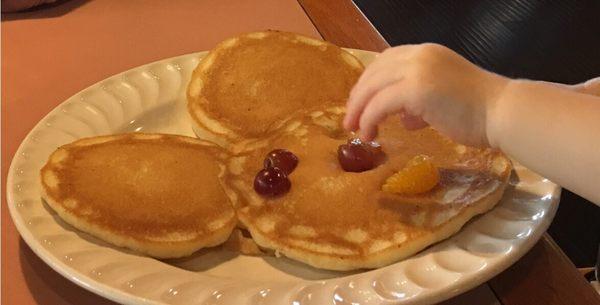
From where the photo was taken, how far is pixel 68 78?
4.49ft

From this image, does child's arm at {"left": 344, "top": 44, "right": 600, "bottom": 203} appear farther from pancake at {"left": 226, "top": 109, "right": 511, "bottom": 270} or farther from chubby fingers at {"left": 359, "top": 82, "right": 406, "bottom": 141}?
pancake at {"left": 226, "top": 109, "right": 511, "bottom": 270}

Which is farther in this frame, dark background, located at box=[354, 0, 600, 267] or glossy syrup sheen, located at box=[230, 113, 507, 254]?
dark background, located at box=[354, 0, 600, 267]

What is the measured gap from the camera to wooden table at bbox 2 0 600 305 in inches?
47.6

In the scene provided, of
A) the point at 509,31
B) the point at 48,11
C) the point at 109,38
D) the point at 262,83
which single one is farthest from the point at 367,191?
the point at 509,31

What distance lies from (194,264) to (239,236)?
0.24 feet

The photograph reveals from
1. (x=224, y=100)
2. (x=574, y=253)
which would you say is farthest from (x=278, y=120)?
(x=574, y=253)

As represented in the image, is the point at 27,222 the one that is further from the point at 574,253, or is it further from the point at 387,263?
the point at 574,253

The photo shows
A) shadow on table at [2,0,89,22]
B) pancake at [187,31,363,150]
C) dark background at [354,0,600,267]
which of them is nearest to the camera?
pancake at [187,31,363,150]

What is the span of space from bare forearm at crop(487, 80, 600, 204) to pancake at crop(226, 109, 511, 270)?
0.15 m

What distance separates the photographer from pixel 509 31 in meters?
2.21

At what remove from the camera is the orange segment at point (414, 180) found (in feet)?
3.15

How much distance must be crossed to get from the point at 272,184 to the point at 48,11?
879mm

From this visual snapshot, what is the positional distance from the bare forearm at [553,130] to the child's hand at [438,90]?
0.8 inches

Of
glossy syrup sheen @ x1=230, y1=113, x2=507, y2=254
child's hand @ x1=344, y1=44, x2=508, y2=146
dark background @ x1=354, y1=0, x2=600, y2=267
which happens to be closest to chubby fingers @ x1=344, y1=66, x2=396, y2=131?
child's hand @ x1=344, y1=44, x2=508, y2=146
